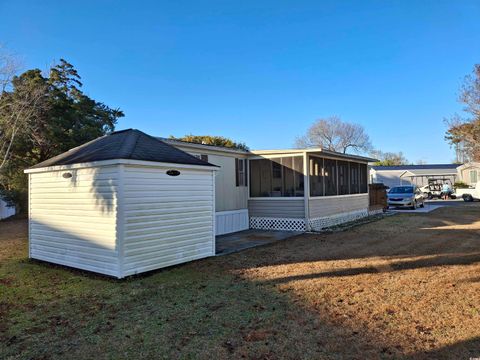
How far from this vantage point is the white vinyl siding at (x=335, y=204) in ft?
40.8

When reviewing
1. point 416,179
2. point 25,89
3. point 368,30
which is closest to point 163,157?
point 368,30

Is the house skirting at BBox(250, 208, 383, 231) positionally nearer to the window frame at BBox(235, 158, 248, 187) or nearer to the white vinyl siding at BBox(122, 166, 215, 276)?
the window frame at BBox(235, 158, 248, 187)

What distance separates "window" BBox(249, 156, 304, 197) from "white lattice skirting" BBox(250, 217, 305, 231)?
36.2 inches

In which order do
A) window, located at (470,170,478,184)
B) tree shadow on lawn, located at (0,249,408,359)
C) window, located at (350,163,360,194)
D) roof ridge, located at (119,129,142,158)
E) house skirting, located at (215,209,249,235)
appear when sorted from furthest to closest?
window, located at (470,170,478,184) → window, located at (350,163,360,194) → house skirting, located at (215,209,249,235) → roof ridge, located at (119,129,142,158) → tree shadow on lawn, located at (0,249,408,359)

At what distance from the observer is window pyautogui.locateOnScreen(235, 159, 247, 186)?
12.6m

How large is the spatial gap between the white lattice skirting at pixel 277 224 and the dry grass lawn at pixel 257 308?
3985 millimetres

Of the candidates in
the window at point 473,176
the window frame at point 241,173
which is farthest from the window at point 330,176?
the window at point 473,176

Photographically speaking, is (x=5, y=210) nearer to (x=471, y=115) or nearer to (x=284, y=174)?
(x=284, y=174)

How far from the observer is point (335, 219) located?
13859 mm

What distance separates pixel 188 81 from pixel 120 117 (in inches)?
300

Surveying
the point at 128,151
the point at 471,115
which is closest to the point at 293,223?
the point at 128,151

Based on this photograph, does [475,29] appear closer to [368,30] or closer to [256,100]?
[368,30]

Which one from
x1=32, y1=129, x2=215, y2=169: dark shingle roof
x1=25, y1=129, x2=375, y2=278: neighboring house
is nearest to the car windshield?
x1=25, y1=129, x2=375, y2=278: neighboring house

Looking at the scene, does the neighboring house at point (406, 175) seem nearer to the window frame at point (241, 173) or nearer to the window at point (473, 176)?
the window at point (473, 176)
